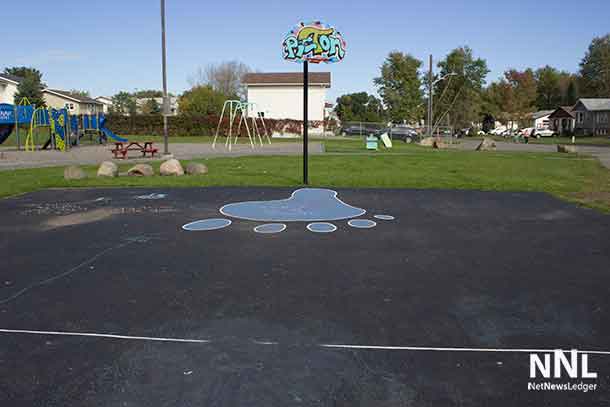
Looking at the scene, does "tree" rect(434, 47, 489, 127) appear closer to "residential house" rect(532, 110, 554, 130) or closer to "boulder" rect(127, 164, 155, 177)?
"residential house" rect(532, 110, 554, 130)

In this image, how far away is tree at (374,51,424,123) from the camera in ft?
192

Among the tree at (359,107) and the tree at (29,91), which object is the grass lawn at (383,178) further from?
the tree at (359,107)

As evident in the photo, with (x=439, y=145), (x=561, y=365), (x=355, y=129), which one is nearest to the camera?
(x=561, y=365)

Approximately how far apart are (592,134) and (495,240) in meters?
65.7

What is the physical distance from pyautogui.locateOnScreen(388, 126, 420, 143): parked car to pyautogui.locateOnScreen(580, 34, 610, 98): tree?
46.6 metres

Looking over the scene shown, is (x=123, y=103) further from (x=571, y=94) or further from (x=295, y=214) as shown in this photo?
(x=295, y=214)

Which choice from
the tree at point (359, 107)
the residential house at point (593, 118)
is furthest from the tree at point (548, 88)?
the tree at point (359, 107)

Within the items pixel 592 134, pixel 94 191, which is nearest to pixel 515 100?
pixel 592 134

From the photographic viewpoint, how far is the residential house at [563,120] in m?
70.8

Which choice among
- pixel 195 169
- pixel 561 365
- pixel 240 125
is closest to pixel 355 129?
pixel 240 125

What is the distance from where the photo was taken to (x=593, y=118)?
64.6 metres

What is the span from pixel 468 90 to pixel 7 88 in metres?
51.3

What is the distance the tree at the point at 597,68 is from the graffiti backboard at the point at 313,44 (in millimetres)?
77112

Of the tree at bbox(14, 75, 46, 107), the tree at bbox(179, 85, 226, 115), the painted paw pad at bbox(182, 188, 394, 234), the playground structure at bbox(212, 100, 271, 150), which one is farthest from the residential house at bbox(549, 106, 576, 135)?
the painted paw pad at bbox(182, 188, 394, 234)
